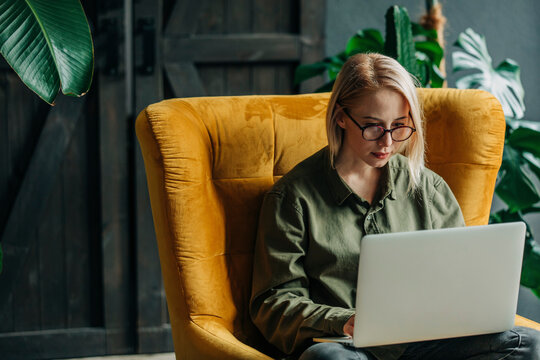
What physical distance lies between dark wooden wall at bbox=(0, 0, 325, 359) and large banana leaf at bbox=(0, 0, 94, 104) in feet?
3.23

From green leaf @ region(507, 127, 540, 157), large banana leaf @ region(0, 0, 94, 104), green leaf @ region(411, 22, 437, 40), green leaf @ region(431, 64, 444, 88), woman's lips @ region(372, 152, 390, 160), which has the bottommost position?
green leaf @ region(507, 127, 540, 157)

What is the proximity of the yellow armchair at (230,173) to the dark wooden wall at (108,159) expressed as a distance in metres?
1.03

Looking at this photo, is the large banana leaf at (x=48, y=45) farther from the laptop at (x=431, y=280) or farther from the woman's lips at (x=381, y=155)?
the laptop at (x=431, y=280)

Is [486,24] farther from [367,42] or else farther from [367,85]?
[367,85]

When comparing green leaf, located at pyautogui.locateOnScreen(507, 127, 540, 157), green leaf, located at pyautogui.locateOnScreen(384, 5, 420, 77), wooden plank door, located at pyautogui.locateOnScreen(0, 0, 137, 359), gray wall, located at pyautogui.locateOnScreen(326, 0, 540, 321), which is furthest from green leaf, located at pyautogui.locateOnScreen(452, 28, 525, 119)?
wooden plank door, located at pyautogui.locateOnScreen(0, 0, 137, 359)

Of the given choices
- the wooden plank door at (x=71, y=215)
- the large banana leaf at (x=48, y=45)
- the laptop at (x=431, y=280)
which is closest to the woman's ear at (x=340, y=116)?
→ the laptop at (x=431, y=280)

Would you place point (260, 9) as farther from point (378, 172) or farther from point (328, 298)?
point (328, 298)

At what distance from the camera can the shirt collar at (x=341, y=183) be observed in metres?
1.62

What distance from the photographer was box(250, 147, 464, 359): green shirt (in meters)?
1.55

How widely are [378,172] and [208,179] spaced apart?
0.43m

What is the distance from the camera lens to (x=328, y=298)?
1.61m

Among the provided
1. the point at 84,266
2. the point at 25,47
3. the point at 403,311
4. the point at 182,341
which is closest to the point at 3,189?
the point at 84,266

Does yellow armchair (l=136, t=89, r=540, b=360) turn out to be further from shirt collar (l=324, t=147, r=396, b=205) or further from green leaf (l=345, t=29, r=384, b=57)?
green leaf (l=345, t=29, r=384, b=57)

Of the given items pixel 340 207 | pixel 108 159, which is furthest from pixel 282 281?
pixel 108 159
